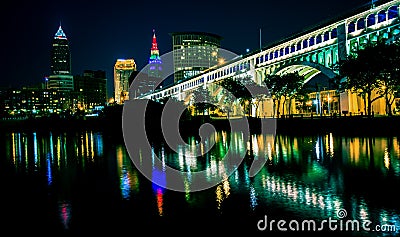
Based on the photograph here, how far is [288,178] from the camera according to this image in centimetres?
1370

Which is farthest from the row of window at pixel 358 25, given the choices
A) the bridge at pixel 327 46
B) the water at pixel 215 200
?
the water at pixel 215 200

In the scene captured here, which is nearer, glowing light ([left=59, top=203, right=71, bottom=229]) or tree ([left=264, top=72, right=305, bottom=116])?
glowing light ([left=59, top=203, right=71, bottom=229])

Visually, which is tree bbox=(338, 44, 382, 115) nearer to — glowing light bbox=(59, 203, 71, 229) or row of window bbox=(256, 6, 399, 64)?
row of window bbox=(256, 6, 399, 64)

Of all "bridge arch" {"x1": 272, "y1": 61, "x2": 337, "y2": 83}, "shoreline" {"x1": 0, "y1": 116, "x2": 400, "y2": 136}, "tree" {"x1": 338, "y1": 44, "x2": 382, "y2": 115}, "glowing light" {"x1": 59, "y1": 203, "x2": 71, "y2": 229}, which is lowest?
"glowing light" {"x1": 59, "y1": 203, "x2": 71, "y2": 229}

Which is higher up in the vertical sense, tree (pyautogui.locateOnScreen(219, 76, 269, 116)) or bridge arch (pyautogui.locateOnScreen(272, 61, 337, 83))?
bridge arch (pyautogui.locateOnScreen(272, 61, 337, 83))

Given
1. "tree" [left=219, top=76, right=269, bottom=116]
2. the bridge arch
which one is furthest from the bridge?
"tree" [left=219, top=76, right=269, bottom=116]

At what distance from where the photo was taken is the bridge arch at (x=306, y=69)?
5597 cm

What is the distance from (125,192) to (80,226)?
142 inches

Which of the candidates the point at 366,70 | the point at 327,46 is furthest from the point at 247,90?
the point at 366,70

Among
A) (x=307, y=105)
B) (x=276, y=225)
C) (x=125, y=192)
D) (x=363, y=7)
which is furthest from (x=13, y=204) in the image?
(x=307, y=105)

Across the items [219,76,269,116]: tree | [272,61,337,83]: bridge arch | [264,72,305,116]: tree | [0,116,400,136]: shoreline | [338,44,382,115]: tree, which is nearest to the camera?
[0,116,400,136]: shoreline

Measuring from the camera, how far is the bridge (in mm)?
44162
